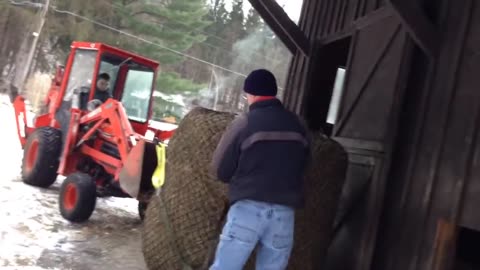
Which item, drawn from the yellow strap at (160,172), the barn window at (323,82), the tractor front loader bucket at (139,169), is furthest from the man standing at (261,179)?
the barn window at (323,82)

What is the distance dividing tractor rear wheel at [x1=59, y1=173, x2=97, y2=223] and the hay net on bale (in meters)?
2.16

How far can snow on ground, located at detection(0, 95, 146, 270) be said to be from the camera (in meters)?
5.64

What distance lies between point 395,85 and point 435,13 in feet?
2.31

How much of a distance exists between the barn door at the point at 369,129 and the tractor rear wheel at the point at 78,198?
10.7ft

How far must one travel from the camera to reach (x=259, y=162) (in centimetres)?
373

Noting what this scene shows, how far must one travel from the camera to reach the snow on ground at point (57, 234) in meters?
5.64

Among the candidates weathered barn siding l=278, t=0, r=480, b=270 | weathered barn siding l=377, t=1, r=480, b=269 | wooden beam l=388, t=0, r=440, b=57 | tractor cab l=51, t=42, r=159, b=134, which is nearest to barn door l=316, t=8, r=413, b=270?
weathered barn siding l=278, t=0, r=480, b=270

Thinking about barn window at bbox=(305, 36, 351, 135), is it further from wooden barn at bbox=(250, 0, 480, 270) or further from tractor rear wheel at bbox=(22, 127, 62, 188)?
tractor rear wheel at bbox=(22, 127, 62, 188)

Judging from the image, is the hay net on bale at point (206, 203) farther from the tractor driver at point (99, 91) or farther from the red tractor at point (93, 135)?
the tractor driver at point (99, 91)

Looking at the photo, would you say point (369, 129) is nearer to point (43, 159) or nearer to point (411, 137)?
point (411, 137)

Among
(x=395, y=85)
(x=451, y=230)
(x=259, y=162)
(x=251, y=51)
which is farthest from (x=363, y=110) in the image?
(x=251, y=51)

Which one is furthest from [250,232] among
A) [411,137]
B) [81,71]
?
[81,71]

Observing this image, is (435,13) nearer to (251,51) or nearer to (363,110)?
(363,110)

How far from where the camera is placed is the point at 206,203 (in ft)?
16.8
